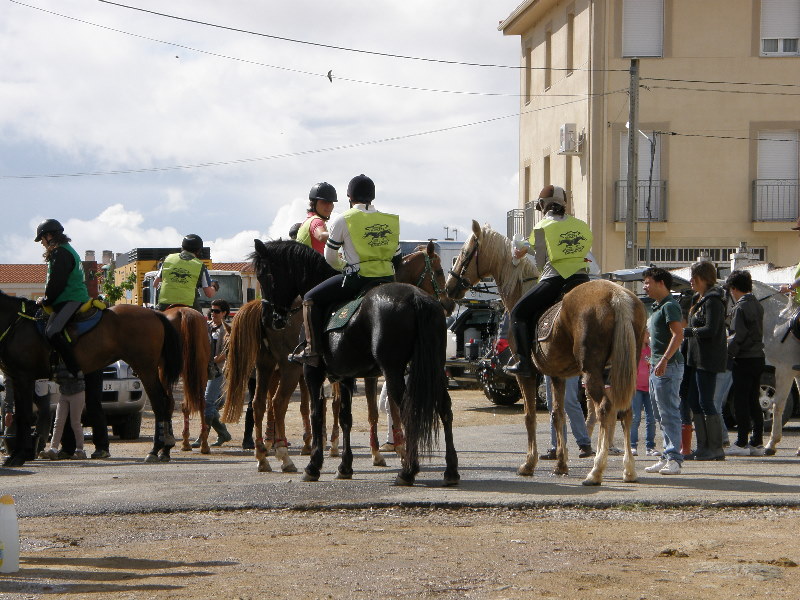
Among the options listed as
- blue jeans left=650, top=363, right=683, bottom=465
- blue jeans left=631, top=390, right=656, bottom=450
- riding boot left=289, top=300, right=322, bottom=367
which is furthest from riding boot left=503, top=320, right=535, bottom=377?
blue jeans left=631, top=390, right=656, bottom=450

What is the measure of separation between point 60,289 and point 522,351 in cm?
546

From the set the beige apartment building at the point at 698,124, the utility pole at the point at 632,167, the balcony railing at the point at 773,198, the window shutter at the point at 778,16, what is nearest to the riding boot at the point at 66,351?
the utility pole at the point at 632,167

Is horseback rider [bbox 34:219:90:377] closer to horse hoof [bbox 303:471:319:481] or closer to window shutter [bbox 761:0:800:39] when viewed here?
horse hoof [bbox 303:471:319:481]

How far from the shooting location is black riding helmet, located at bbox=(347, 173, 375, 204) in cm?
1144

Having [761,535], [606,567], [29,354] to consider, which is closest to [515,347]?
[761,535]

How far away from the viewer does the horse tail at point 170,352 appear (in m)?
14.8

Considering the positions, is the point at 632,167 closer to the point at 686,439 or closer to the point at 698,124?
the point at 698,124

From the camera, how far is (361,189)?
11453 mm

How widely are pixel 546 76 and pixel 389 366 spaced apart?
3229 centimetres

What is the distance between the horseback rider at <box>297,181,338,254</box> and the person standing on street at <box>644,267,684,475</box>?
3204 mm

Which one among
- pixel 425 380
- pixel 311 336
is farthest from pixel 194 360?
pixel 425 380

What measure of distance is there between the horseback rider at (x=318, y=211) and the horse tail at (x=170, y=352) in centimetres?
231

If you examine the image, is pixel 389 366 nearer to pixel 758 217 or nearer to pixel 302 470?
pixel 302 470

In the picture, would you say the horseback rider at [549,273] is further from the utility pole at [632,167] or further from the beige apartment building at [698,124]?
the beige apartment building at [698,124]
